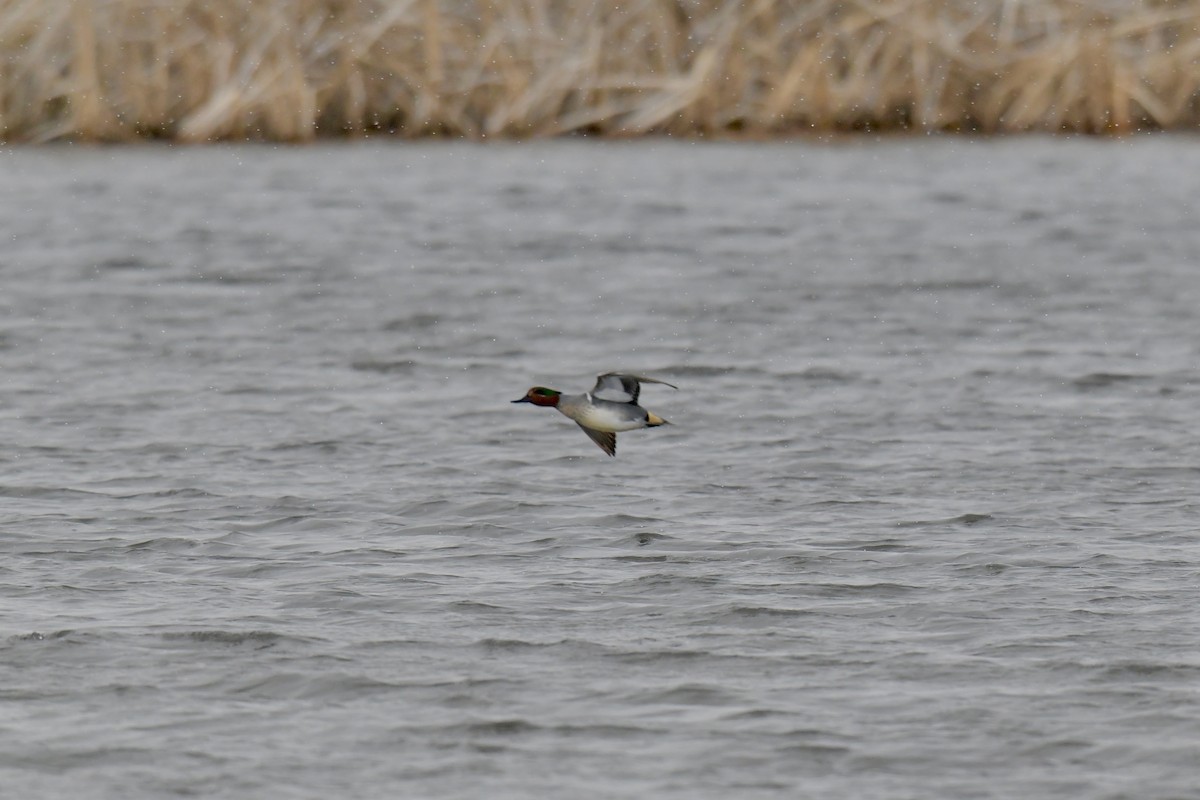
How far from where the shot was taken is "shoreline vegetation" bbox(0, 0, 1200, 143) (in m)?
27.3

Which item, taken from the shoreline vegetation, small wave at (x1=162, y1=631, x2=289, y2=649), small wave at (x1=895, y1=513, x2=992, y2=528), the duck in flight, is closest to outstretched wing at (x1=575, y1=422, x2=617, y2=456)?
the duck in flight

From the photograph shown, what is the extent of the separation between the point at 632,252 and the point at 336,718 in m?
14.5

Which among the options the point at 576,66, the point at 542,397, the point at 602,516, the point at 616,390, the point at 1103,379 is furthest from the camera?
the point at 576,66

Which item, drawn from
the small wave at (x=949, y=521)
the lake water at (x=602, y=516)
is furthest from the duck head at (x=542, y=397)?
the small wave at (x=949, y=521)

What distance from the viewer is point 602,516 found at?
420 inches

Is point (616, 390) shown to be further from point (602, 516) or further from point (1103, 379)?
point (1103, 379)

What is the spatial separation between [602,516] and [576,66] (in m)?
17.9

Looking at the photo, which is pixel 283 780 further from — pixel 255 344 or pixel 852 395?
pixel 255 344

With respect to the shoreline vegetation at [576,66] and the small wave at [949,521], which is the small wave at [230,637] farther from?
the shoreline vegetation at [576,66]

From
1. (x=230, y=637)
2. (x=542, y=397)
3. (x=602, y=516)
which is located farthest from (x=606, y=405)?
(x=230, y=637)

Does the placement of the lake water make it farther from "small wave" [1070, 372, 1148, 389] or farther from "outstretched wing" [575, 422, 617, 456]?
"outstretched wing" [575, 422, 617, 456]

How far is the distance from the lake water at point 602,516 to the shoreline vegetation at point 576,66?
Result: 5006 millimetres

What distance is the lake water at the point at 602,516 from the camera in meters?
7.24

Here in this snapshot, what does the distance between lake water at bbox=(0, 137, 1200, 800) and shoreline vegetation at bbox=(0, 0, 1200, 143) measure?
5006 millimetres
